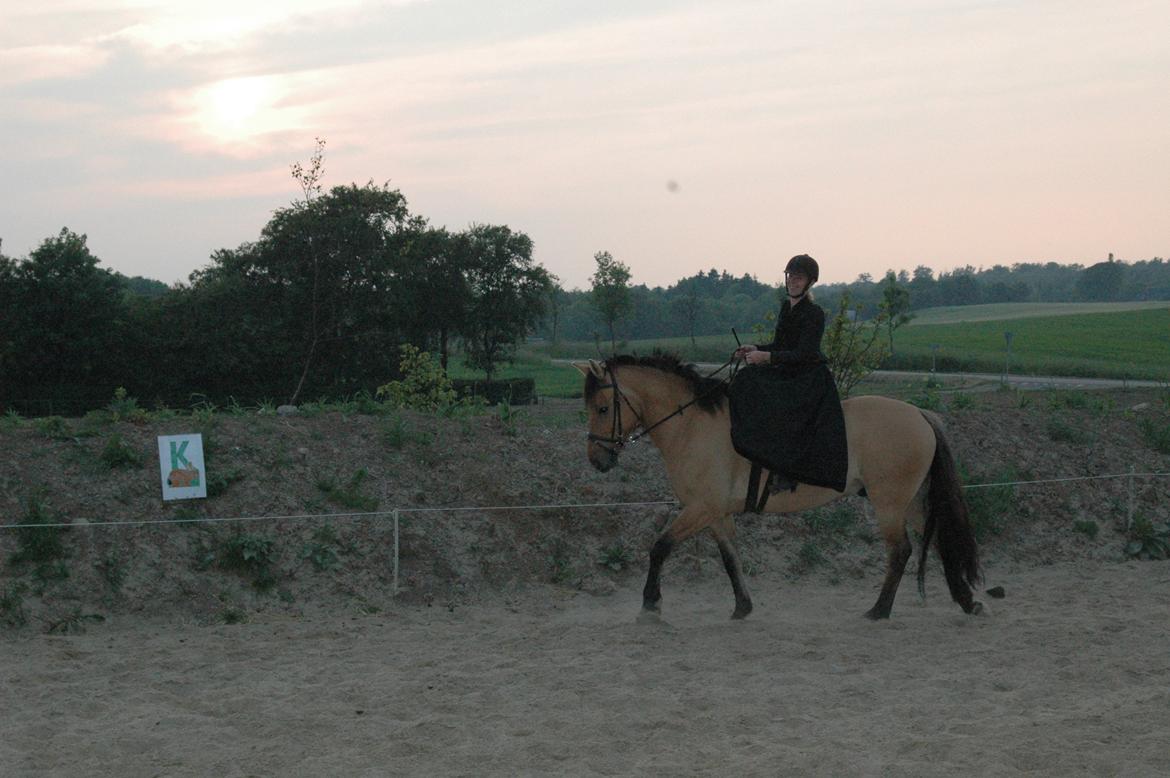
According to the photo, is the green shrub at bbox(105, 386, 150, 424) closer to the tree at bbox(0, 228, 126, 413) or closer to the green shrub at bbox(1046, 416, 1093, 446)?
the green shrub at bbox(1046, 416, 1093, 446)

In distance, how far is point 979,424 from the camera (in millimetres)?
13391

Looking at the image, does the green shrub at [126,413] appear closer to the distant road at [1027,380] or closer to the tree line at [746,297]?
the distant road at [1027,380]

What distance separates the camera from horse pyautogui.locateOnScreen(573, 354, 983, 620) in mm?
8289

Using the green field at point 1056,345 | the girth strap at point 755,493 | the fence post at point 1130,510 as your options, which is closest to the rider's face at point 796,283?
the girth strap at point 755,493

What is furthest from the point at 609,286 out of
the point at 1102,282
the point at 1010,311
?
the point at 1102,282

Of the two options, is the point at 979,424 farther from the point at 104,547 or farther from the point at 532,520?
the point at 104,547

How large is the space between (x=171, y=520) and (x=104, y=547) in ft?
2.08

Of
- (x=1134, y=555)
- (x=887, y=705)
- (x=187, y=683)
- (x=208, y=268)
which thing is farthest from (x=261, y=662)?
(x=208, y=268)

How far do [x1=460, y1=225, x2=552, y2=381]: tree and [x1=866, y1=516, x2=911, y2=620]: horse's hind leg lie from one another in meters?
41.7

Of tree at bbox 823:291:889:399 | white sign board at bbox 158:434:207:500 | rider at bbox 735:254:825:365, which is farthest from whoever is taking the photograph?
tree at bbox 823:291:889:399

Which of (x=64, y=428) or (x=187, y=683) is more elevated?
(x=64, y=428)

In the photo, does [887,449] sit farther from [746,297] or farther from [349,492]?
[746,297]

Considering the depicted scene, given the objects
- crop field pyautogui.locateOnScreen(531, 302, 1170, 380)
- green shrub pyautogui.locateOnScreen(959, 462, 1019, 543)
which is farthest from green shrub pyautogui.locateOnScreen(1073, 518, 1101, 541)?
crop field pyautogui.locateOnScreen(531, 302, 1170, 380)

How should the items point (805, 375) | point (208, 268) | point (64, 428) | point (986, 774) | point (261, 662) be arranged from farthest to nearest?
point (208, 268)
point (64, 428)
point (805, 375)
point (261, 662)
point (986, 774)
